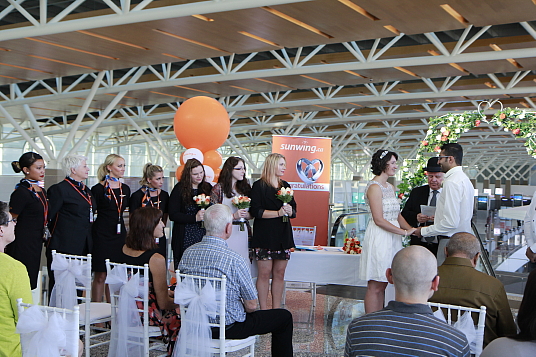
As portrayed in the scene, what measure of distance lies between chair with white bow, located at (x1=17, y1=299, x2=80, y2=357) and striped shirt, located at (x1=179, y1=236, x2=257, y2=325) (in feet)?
3.44

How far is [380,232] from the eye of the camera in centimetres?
460

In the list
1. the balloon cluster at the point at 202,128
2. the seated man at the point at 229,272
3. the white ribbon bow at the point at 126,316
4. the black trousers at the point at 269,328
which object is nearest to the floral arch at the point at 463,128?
the balloon cluster at the point at 202,128

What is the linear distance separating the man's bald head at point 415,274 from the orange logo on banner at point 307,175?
20.1ft

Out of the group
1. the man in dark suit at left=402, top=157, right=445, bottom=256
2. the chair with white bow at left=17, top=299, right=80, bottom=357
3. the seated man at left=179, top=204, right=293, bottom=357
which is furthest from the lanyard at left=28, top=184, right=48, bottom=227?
the man in dark suit at left=402, top=157, right=445, bottom=256

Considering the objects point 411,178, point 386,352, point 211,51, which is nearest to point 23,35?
point 211,51

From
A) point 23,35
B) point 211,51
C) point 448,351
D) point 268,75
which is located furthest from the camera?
point 268,75

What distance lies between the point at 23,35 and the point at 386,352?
29.3ft

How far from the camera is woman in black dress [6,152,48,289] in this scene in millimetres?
4637

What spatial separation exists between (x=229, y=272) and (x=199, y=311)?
0.29 m

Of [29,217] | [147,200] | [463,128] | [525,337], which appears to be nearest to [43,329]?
[525,337]

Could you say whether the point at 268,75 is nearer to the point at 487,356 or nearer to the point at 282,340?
the point at 282,340

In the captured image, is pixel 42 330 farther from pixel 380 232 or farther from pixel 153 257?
pixel 380 232

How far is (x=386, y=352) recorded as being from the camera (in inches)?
77.3

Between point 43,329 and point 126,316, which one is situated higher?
point 43,329
